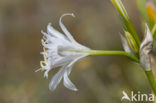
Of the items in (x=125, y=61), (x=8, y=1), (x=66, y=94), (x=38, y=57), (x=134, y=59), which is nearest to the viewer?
(x=134, y=59)

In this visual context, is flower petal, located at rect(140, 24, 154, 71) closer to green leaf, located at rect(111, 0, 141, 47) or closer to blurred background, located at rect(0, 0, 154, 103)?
green leaf, located at rect(111, 0, 141, 47)

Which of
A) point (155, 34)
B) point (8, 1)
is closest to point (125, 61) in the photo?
point (155, 34)

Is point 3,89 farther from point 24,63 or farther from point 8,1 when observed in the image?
point 8,1

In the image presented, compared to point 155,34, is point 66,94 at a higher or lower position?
lower

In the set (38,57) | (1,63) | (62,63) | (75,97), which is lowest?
(75,97)

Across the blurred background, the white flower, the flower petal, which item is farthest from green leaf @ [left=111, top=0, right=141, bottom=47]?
the blurred background

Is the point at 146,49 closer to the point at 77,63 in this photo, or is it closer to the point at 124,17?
the point at 124,17

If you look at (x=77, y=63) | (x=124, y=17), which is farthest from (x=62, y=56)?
(x=77, y=63)

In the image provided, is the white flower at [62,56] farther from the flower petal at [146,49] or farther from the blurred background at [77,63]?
the blurred background at [77,63]
